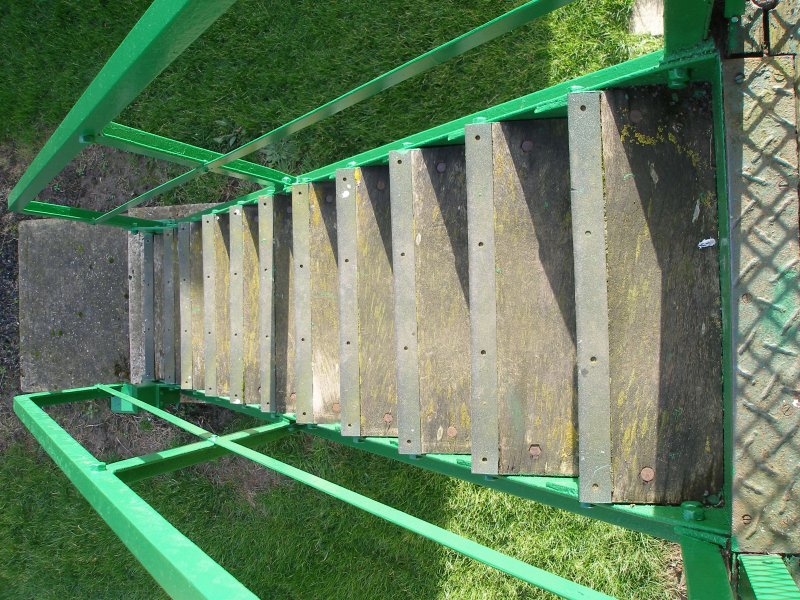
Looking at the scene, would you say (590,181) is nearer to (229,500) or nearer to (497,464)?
(497,464)

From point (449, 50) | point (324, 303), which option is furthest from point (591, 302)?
point (324, 303)

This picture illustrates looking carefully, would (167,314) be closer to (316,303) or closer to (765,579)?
(316,303)

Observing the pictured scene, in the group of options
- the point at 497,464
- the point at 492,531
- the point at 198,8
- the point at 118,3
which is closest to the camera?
the point at 198,8

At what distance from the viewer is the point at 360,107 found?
4.90 m

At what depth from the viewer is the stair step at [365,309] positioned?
129 inches

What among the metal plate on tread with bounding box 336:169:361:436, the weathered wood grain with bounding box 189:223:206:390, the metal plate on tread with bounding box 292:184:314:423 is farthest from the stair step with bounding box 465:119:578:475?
the weathered wood grain with bounding box 189:223:206:390

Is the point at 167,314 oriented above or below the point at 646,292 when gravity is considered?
below

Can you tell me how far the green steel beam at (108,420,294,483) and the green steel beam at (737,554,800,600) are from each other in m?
2.39

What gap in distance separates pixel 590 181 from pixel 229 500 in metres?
4.16

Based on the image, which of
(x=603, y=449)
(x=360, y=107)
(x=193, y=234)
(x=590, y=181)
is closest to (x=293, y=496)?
(x=193, y=234)

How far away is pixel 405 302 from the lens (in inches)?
118

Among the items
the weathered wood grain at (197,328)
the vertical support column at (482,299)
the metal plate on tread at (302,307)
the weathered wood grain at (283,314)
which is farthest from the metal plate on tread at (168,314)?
the vertical support column at (482,299)

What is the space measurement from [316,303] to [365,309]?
0.46 m

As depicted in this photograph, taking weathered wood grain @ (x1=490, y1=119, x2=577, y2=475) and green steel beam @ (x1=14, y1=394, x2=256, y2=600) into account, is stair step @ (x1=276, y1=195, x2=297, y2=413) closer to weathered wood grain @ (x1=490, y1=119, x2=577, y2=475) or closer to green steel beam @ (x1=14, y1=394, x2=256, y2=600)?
green steel beam @ (x1=14, y1=394, x2=256, y2=600)
